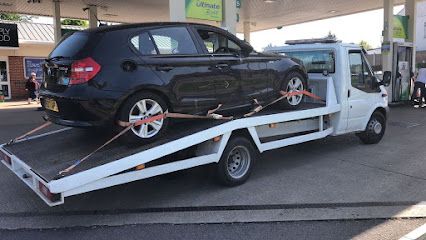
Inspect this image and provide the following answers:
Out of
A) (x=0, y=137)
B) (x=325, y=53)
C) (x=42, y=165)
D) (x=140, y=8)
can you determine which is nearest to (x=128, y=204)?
(x=42, y=165)

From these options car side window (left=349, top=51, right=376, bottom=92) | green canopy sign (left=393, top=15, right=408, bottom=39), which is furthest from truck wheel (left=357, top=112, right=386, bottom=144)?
green canopy sign (left=393, top=15, right=408, bottom=39)

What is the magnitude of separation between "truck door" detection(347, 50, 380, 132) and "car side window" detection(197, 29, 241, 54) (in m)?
2.79

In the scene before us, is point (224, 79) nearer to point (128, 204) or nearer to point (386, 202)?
point (128, 204)

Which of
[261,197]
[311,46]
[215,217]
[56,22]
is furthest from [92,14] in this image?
[215,217]

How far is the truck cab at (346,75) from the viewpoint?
8086 millimetres

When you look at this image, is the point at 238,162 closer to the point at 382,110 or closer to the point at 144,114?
the point at 144,114

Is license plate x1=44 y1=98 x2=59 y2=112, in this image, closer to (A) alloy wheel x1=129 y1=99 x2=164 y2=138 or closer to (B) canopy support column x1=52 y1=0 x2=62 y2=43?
(A) alloy wheel x1=129 y1=99 x2=164 y2=138

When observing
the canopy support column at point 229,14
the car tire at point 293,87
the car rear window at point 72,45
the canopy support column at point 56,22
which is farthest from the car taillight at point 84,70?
the canopy support column at point 56,22

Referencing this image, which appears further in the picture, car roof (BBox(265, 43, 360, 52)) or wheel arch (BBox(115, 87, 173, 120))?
car roof (BBox(265, 43, 360, 52))

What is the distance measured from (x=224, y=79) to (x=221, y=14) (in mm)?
5145

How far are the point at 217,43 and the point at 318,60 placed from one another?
2707 millimetres

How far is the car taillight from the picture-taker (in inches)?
198

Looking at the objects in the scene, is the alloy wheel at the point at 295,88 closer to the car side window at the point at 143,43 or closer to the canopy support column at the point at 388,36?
the car side window at the point at 143,43

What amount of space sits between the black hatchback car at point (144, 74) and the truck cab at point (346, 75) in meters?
2.12
